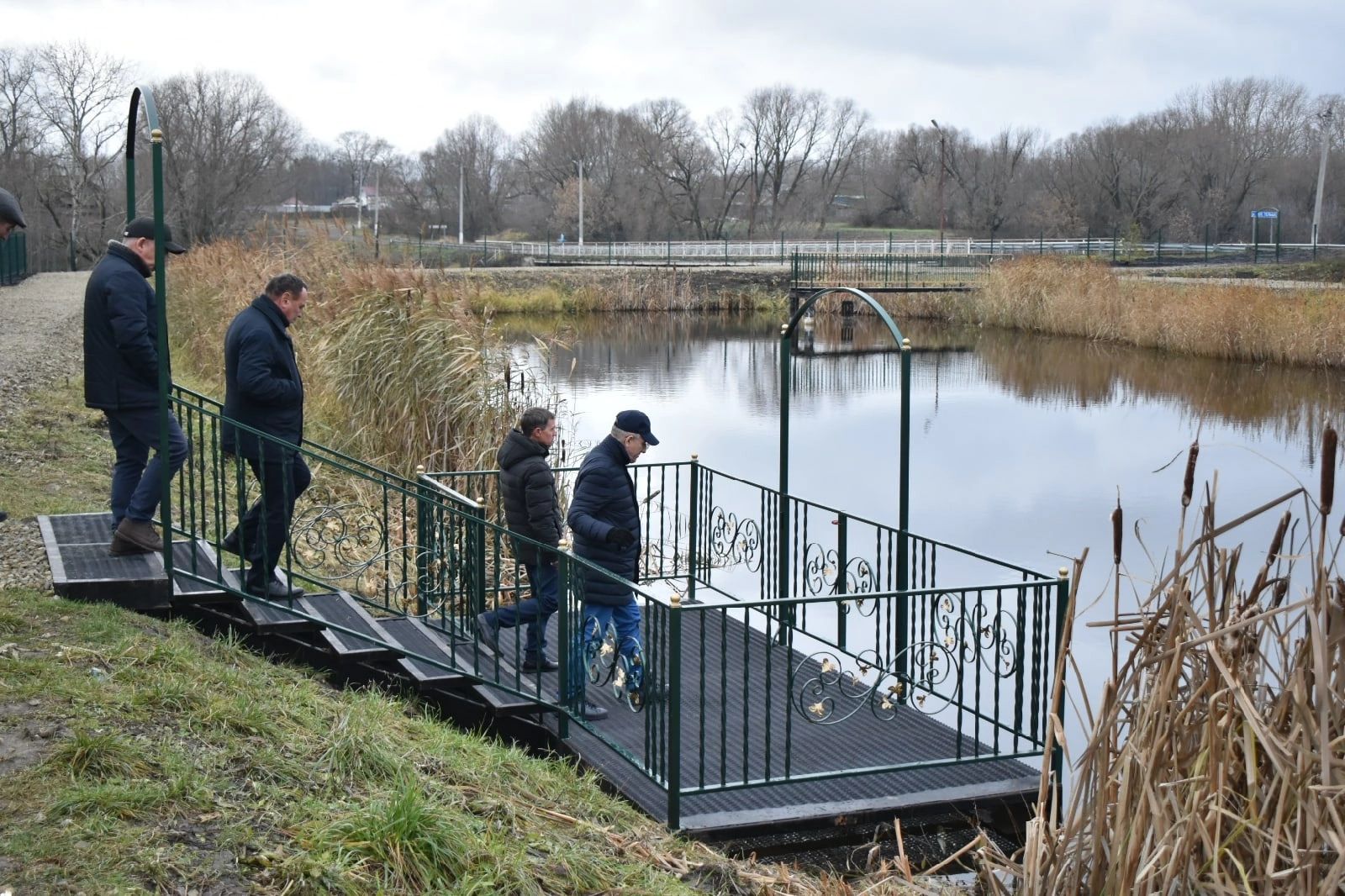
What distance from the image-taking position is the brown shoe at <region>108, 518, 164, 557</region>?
615 centimetres

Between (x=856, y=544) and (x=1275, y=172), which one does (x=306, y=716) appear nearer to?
(x=856, y=544)

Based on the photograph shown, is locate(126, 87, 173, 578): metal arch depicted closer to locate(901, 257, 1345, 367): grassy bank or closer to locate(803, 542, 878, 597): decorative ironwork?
locate(803, 542, 878, 597): decorative ironwork

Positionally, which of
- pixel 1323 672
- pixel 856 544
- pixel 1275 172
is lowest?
pixel 856 544

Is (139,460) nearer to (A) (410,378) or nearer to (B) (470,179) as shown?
(A) (410,378)

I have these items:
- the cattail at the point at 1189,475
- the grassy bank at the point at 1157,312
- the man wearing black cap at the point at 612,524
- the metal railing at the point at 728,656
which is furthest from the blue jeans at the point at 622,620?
the grassy bank at the point at 1157,312

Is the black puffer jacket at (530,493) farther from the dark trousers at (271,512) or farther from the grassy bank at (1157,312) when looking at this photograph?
the grassy bank at (1157,312)

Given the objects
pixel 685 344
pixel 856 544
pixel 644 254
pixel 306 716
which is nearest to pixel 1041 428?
pixel 856 544

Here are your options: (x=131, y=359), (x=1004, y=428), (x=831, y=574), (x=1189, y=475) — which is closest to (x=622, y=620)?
(x=831, y=574)

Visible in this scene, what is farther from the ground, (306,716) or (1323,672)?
(1323,672)

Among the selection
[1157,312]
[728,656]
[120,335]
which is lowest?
[728,656]

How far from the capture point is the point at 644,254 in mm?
53750

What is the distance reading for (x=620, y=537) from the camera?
21.0 feet

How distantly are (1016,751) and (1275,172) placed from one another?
215 ft

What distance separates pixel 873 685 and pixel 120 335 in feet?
12.7
